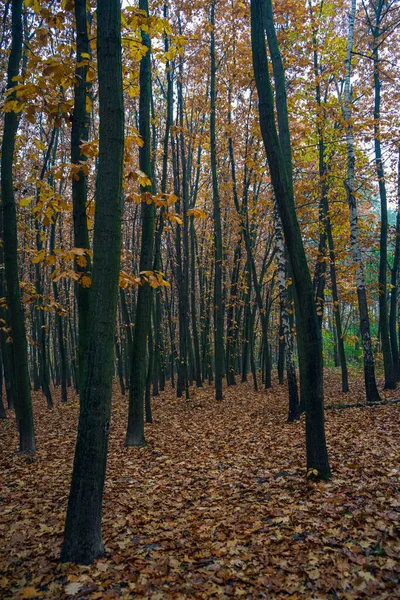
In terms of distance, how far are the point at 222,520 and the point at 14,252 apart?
20.7ft

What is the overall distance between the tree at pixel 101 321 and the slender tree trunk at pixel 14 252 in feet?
15.1

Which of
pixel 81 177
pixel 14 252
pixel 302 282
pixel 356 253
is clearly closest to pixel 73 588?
pixel 302 282

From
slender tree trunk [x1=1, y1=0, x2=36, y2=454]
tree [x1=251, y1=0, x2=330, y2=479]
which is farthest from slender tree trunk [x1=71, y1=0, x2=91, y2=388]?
slender tree trunk [x1=1, y1=0, x2=36, y2=454]

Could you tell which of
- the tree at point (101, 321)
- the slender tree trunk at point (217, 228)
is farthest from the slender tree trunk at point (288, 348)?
the tree at point (101, 321)

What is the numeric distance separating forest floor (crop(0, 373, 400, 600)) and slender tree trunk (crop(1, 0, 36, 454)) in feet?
3.45

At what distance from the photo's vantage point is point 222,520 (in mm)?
4738

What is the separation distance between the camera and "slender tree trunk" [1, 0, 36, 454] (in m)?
7.54

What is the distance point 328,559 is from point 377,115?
1365cm

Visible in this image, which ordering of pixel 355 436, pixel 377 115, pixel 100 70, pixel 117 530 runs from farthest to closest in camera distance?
pixel 377 115, pixel 355 436, pixel 117 530, pixel 100 70

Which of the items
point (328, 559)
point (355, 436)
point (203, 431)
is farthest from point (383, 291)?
point (328, 559)

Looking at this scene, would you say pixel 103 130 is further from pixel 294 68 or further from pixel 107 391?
pixel 294 68

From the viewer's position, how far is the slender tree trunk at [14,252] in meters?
7.54

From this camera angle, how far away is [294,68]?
1237 cm

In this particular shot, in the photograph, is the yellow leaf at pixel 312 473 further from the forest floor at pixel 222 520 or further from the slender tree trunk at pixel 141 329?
the slender tree trunk at pixel 141 329
